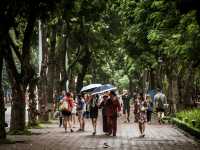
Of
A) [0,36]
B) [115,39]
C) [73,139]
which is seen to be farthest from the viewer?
[115,39]

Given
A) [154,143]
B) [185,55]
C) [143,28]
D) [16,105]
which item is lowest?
[154,143]

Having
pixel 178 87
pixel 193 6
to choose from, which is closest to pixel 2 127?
pixel 193 6

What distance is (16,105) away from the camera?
23.1 m

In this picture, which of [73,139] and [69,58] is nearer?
[73,139]

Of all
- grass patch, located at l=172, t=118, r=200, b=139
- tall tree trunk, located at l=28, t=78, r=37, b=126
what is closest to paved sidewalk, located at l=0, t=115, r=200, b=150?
grass patch, located at l=172, t=118, r=200, b=139

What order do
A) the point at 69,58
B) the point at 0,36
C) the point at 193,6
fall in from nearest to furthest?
the point at 193,6, the point at 0,36, the point at 69,58

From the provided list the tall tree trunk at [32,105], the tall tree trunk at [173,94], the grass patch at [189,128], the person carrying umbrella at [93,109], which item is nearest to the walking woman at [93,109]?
the person carrying umbrella at [93,109]

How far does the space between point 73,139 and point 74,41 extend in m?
24.7

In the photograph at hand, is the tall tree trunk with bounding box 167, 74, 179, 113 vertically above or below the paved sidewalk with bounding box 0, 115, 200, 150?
above

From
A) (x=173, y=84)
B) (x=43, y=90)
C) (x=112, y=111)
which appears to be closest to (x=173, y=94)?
(x=173, y=84)

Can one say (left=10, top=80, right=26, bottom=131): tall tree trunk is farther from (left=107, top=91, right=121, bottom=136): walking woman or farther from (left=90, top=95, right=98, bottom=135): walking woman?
(left=107, top=91, right=121, bottom=136): walking woman

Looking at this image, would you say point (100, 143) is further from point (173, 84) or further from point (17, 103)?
point (173, 84)

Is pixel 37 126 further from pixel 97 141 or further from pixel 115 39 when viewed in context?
pixel 115 39

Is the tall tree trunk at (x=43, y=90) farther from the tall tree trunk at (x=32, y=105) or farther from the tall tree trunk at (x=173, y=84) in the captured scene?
the tall tree trunk at (x=173, y=84)
